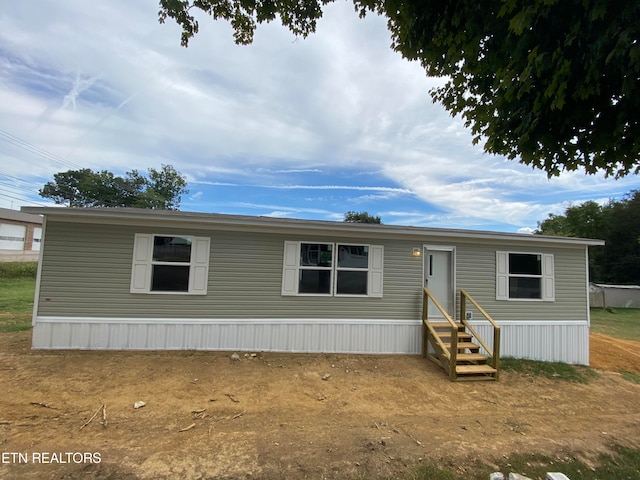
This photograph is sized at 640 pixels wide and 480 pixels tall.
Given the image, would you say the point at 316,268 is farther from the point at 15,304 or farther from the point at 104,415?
the point at 15,304

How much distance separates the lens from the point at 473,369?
599 cm

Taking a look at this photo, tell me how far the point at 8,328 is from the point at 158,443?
7203mm

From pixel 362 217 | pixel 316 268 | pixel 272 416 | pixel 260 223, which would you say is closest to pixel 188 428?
pixel 272 416

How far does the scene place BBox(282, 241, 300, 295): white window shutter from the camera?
682 cm

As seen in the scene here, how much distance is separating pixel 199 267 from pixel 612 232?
1319 inches

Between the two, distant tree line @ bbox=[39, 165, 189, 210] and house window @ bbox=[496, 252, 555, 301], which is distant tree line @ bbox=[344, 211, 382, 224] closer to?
distant tree line @ bbox=[39, 165, 189, 210]

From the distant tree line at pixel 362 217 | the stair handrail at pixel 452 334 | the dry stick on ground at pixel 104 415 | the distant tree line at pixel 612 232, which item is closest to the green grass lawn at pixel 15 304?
the dry stick on ground at pixel 104 415

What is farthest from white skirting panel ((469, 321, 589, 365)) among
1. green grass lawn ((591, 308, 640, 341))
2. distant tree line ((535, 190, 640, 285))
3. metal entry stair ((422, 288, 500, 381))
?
distant tree line ((535, 190, 640, 285))

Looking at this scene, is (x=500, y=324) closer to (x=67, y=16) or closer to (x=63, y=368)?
(x=63, y=368)

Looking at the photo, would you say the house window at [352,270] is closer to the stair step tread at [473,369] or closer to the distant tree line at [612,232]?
the stair step tread at [473,369]

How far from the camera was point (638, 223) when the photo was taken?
2478cm

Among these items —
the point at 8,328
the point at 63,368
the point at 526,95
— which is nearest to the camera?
the point at 526,95

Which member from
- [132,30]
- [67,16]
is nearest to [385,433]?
[132,30]

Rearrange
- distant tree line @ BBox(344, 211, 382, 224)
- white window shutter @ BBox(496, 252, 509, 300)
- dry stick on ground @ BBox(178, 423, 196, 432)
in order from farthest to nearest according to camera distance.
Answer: distant tree line @ BBox(344, 211, 382, 224)
white window shutter @ BBox(496, 252, 509, 300)
dry stick on ground @ BBox(178, 423, 196, 432)
